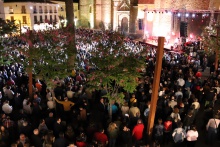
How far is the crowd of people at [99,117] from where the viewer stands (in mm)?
6707

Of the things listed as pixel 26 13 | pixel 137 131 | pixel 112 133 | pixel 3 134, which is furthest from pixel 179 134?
pixel 26 13

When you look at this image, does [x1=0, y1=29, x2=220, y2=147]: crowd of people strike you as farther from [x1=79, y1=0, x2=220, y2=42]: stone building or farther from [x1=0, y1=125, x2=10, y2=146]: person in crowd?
[x1=79, y1=0, x2=220, y2=42]: stone building

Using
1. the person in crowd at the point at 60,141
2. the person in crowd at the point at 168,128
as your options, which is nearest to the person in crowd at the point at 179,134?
the person in crowd at the point at 168,128

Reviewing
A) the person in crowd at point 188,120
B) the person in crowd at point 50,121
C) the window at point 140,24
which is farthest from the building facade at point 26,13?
the person in crowd at point 188,120

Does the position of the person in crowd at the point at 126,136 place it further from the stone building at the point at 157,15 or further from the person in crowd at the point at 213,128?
the stone building at the point at 157,15

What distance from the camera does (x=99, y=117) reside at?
28.0 feet

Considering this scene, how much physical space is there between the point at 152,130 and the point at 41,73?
15.0 feet

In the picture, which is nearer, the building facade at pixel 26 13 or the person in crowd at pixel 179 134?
the person in crowd at pixel 179 134

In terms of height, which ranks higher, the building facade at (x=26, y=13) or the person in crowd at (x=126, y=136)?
the building facade at (x=26, y=13)

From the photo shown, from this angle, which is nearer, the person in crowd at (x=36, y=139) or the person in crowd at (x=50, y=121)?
the person in crowd at (x=36, y=139)

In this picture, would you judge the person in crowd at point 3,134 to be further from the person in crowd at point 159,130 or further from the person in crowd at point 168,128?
the person in crowd at point 168,128

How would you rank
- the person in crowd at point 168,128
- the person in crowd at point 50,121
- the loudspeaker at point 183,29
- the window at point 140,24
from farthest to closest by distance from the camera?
the window at point 140,24 < the loudspeaker at point 183,29 < the person in crowd at point 50,121 < the person in crowd at point 168,128

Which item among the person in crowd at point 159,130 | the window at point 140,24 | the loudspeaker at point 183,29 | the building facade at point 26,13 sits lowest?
the person in crowd at point 159,130

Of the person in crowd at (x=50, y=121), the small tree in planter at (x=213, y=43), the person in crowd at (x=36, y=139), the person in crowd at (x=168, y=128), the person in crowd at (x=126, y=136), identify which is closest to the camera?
the person in crowd at (x=36, y=139)
